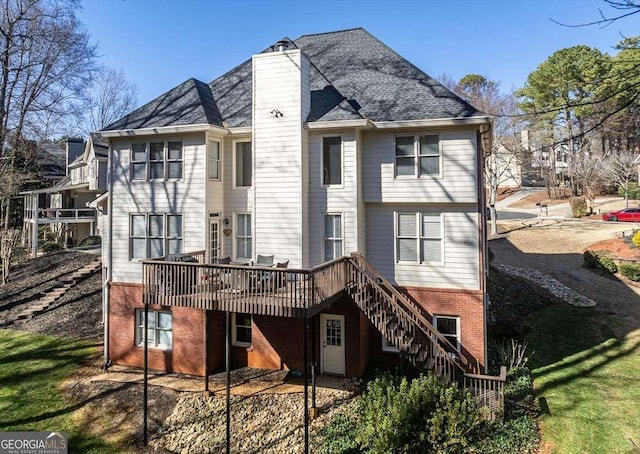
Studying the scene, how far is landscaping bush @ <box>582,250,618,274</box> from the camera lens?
2393cm

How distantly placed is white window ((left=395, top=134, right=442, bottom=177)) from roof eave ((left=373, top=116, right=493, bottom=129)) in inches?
22.6

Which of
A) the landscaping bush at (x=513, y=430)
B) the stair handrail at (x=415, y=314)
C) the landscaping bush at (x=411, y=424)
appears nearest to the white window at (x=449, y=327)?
the stair handrail at (x=415, y=314)

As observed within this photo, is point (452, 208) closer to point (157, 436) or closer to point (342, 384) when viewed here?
point (342, 384)

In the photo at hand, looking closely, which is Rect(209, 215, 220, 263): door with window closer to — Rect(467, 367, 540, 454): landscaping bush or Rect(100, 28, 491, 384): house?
Rect(100, 28, 491, 384): house

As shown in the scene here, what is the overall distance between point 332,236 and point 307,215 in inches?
44.0

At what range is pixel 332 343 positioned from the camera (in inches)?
525

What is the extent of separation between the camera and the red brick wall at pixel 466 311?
12266 mm

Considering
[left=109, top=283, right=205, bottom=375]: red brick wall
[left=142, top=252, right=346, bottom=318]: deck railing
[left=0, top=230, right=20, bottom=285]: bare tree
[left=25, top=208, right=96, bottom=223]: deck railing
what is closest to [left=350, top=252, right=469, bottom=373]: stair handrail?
[left=142, top=252, right=346, bottom=318]: deck railing

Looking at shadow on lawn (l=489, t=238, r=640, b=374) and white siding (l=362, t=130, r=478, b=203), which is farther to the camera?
shadow on lawn (l=489, t=238, r=640, b=374)

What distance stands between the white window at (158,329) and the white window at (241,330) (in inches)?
87.3

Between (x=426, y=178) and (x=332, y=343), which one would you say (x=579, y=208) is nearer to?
(x=426, y=178)

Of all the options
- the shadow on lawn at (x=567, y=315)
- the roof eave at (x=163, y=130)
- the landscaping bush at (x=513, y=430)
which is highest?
the roof eave at (x=163, y=130)

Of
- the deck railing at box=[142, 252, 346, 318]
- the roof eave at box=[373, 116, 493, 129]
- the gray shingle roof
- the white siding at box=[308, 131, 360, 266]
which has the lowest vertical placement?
the deck railing at box=[142, 252, 346, 318]

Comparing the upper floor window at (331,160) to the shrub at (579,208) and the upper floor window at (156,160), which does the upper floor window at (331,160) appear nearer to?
the upper floor window at (156,160)
